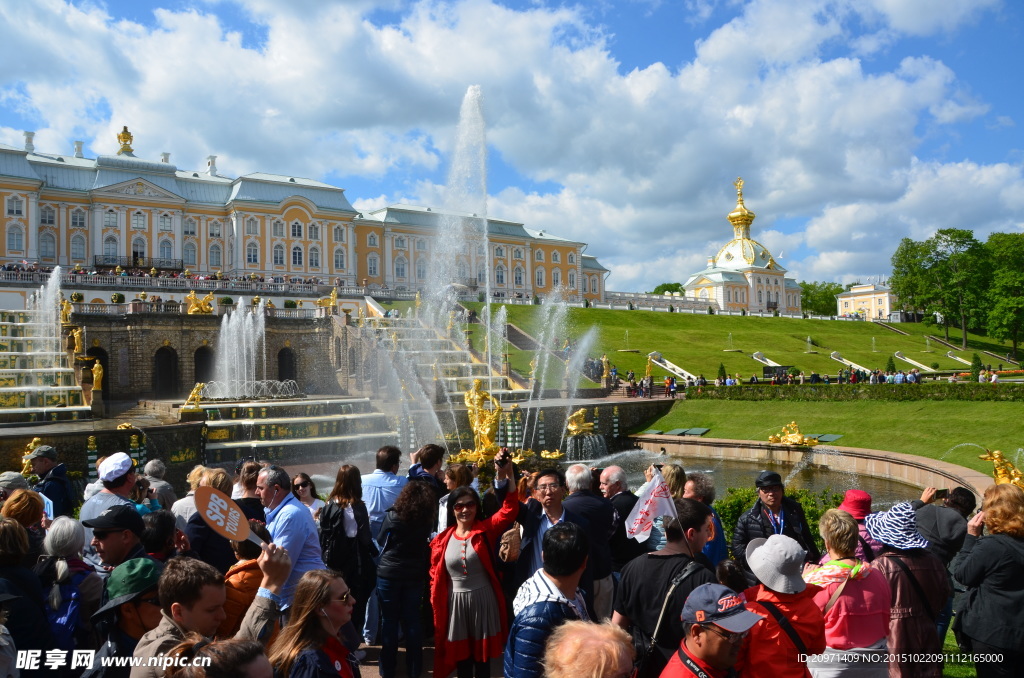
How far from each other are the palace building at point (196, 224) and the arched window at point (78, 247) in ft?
0.26

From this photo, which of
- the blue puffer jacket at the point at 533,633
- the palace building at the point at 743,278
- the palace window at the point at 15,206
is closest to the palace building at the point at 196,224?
the palace window at the point at 15,206

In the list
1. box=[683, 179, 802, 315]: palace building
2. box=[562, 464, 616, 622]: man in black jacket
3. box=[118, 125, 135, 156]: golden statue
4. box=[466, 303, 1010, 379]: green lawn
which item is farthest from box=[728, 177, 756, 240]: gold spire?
box=[562, 464, 616, 622]: man in black jacket

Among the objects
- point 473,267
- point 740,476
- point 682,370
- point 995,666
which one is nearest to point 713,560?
point 995,666

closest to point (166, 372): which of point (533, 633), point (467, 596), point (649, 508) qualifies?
point (467, 596)

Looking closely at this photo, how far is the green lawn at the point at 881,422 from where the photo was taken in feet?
64.6

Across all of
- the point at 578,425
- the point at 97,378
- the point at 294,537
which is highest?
the point at 97,378

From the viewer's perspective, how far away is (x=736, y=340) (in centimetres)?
5562

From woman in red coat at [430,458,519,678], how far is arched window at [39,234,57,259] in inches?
2387

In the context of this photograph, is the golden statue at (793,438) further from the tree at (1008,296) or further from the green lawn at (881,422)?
the tree at (1008,296)

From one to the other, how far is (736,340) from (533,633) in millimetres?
55084

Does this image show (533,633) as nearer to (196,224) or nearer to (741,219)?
(196,224)

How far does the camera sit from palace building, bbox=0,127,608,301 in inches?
2127

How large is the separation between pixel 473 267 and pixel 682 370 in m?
39.1

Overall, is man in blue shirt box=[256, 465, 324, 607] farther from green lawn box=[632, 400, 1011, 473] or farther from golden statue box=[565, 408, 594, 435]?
golden statue box=[565, 408, 594, 435]
